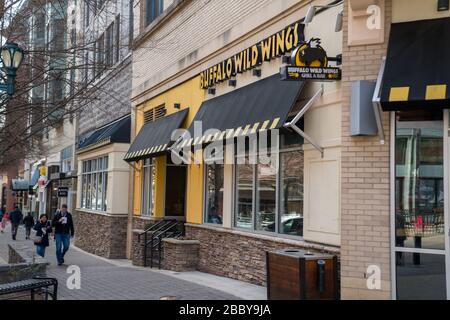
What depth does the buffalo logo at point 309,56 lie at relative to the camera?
821cm

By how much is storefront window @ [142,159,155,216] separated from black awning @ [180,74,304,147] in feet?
16.9

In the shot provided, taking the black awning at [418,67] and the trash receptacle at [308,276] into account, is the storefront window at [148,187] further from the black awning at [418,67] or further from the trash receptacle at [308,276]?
the black awning at [418,67]

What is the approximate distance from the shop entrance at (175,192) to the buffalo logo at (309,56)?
31.0ft

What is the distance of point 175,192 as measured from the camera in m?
17.2

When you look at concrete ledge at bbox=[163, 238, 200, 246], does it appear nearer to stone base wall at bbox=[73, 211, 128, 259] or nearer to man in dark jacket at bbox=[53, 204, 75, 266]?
man in dark jacket at bbox=[53, 204, 75, 266]

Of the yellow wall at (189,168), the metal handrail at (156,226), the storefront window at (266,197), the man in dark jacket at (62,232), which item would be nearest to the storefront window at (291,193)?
the storefront window at (266,197)

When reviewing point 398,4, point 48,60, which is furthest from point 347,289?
point 48,60

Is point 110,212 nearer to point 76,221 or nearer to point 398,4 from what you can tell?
point 76,221

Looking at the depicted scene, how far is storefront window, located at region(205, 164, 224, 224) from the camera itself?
507 inches

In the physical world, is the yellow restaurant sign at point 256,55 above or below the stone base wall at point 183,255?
above

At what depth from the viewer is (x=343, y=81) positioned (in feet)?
26.2

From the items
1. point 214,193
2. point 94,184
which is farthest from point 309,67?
point 94,184

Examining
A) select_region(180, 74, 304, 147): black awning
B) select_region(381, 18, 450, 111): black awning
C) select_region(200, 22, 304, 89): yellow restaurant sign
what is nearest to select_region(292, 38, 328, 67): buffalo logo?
select_region(200, 22, 304, 89): yellow restaurant sign
